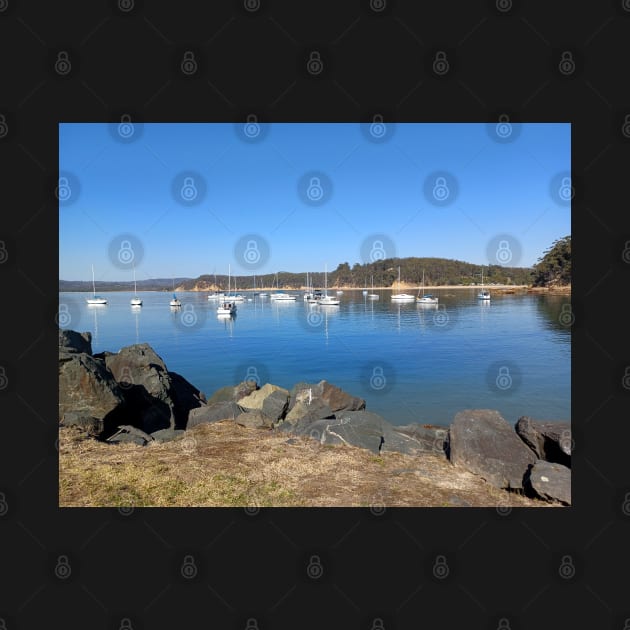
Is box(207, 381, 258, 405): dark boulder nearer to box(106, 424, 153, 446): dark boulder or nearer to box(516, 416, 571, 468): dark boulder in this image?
box(106, 424, 153, 446): dark boulder

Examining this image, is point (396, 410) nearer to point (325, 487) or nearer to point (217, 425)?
point (217, 425)

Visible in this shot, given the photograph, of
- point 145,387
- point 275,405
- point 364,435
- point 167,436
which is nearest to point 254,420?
point 275,405

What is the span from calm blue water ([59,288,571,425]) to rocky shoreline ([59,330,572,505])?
4586mm

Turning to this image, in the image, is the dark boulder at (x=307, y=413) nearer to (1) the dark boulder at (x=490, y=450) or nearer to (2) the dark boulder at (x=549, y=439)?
(1) the dark boulder at (x=490, y=450)

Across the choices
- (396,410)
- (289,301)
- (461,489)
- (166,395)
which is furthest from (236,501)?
(289,301)

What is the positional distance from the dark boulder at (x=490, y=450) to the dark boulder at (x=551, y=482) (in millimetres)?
516

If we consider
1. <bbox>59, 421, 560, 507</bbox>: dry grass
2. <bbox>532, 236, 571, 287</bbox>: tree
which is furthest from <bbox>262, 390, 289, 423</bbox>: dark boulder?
<bbox>532, 236, 571, 287</bbox>: tree

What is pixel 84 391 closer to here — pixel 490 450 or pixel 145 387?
pixel 145 387

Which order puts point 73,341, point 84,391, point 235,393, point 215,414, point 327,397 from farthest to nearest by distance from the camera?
point 235,393, point 73,341, point 327,397, point 215,414, point 84,391

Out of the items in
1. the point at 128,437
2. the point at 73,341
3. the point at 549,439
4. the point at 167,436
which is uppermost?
the point at 73,341

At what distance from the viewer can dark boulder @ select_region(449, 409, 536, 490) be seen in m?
7.87

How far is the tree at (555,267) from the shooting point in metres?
101

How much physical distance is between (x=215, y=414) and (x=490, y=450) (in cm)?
803

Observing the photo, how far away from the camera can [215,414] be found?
12.5m
